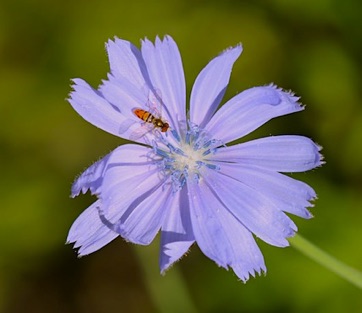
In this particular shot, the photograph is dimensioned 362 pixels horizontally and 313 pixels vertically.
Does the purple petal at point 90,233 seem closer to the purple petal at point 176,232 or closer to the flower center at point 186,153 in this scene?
the purple petal at point 176,232

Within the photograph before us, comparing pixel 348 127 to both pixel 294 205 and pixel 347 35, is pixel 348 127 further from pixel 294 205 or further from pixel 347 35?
pixel 294 205

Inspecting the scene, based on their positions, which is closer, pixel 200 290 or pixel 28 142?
pixel 200 290

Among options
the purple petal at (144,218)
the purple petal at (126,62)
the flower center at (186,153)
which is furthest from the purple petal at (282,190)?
the purple petal at (126,62)

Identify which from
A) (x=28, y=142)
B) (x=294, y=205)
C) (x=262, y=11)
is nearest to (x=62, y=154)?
(x=28, y=142)

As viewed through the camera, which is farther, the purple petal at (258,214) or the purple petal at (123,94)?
the purple petal at (123,94)

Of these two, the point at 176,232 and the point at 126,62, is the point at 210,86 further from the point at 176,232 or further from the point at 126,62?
the point at 176,232

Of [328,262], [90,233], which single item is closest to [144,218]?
Result: [90,233]
